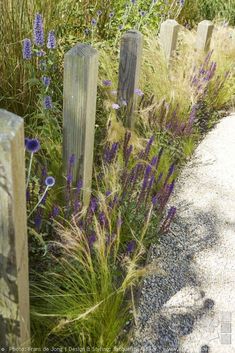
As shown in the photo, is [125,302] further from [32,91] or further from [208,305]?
[32,91]

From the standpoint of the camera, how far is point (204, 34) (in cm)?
420

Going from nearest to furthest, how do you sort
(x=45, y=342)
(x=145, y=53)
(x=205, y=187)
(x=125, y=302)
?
(x=45, y=342) < (x=125, y=302) < (x=205, y=187) < (x=145, y=53)

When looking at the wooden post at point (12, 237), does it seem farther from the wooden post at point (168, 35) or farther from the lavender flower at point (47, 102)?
the wooden post at point (168, 35)

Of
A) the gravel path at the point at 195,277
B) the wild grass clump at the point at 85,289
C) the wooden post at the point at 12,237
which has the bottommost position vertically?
the gravel path at the point at 195,277

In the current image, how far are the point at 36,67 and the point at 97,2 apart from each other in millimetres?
1608

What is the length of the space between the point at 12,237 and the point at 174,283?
1142mm

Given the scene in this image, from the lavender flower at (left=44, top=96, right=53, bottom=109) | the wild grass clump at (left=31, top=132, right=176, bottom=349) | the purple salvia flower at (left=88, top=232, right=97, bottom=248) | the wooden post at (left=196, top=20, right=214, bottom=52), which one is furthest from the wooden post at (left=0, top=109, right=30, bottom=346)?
the wooden post at (left=196, top=20, right=214, bottom=52)

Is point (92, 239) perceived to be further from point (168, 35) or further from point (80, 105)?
point (168, 35)

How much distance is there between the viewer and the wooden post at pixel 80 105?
1.67m

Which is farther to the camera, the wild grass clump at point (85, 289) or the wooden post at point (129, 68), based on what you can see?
the wooden post at point (129, 68)

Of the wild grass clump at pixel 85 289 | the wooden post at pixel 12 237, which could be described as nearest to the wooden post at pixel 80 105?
the wild grass clump at pixel 85 289

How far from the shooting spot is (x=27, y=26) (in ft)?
8.39

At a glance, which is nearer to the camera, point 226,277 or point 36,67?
point 226,277

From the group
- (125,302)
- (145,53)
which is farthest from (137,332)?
(145,53)
